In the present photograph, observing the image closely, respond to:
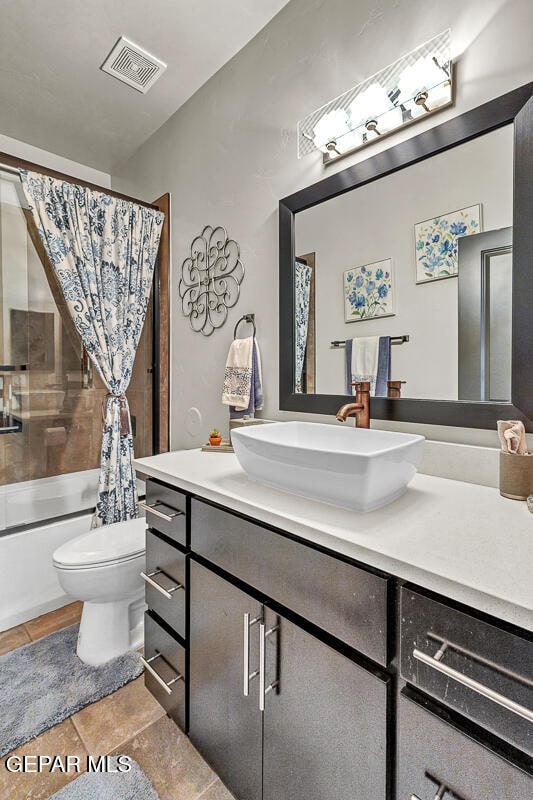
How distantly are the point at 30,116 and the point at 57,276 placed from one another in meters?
1.02

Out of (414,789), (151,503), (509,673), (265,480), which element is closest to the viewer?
(509,673)

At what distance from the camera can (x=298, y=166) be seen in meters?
1.52

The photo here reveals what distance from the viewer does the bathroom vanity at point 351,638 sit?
55 cm

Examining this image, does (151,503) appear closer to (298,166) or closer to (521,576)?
(521,576)

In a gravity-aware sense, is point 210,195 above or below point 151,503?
above

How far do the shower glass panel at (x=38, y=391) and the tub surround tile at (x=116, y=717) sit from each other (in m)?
1.04

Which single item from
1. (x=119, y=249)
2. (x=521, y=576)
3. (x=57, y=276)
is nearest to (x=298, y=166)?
(x=119, y=249)

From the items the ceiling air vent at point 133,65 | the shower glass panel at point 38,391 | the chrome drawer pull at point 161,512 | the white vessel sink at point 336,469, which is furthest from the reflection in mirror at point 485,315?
the shower glass panel at point 38,391

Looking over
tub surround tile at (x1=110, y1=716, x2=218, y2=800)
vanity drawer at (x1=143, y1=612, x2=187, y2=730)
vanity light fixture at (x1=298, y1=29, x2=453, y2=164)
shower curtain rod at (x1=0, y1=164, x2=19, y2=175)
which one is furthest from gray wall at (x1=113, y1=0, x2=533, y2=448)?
tub surround tile at (x1=110, y1=716, x2=218, y2=800)

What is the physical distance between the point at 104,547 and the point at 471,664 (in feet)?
4.83

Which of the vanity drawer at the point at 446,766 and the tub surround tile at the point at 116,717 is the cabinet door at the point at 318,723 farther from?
the tub surround tile at the point at 116,717

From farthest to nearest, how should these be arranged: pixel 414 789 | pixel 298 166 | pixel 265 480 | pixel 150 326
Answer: pixel 150 326, pixel 298 166, pixel 265 480, pixel 414 789

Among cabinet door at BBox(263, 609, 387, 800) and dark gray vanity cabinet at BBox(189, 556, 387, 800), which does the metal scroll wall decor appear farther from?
cabinet door at BBox(263, 609, 387, 800)

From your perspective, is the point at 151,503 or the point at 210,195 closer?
the point at 151,503
